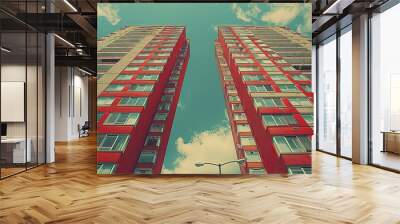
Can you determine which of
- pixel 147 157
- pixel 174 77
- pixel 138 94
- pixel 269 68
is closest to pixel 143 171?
pixel 147 157

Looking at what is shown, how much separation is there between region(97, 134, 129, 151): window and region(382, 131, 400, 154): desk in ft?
17.0

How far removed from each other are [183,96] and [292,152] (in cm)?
221

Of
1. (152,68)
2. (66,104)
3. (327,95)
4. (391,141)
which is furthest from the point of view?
(66,104)

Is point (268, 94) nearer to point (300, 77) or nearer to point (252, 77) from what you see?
point (252, 77)

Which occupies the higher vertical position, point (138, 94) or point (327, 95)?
point (327, 95)

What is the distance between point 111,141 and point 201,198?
7.90ft

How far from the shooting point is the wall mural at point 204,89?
22.0 ft

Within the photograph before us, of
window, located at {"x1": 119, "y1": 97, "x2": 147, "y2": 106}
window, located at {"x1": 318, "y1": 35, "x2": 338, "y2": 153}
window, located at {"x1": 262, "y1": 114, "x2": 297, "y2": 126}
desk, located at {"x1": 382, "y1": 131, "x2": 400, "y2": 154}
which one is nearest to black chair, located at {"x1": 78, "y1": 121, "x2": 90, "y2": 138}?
window, located at {"x1": 318, "y1": 35, "x2": 338, "y2": 153}

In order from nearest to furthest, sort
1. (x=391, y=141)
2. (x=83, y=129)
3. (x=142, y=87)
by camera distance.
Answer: (x=142, y=87) < (x=391, y=141) < (x=83, y=129)

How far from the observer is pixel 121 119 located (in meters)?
6.69

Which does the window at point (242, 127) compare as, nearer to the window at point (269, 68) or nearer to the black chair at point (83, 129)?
the window at point (269, 68)

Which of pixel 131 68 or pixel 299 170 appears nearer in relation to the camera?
pixel 299 170

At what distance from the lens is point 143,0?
8.49m

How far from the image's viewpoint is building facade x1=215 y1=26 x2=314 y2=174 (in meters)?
6.70
